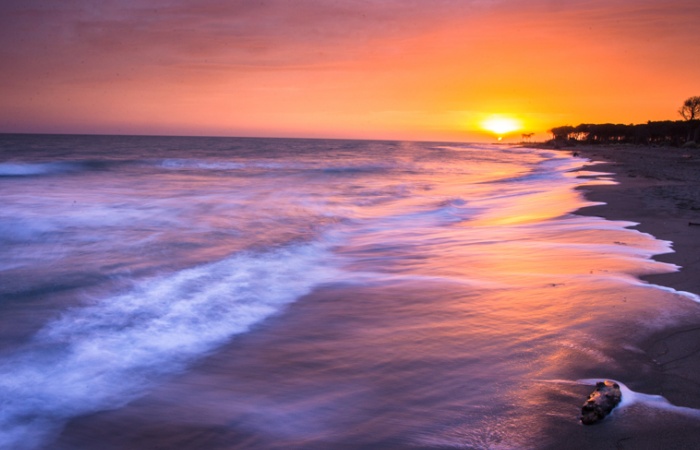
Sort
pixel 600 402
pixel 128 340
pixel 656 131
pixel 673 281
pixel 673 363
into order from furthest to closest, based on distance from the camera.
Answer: pixel 656 131 → pixel 673 281 → pixel 128 340 → pixel 673 363 → pixel 600 402

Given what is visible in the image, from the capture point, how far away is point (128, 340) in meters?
4.23

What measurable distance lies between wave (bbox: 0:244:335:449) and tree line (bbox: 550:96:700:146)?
2102 inches

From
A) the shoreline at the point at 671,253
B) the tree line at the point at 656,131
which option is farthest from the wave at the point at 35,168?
the tree line at the point at 656,131

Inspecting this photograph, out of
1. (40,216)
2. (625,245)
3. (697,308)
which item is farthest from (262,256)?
(40,216)

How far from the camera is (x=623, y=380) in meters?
2.81

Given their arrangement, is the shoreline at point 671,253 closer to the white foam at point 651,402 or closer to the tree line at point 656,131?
the white foam at point 651,402

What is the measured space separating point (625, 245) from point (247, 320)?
186 inches

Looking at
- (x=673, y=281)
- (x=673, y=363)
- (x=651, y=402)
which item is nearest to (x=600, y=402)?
(x=651, y=402)

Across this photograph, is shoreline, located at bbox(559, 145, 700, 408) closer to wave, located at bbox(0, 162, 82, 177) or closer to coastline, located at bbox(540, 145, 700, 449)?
coastline, located at bbox(540, 145, 700, 449)

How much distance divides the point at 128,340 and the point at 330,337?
1.75 metres

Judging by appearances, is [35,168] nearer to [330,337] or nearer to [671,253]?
[330,337]

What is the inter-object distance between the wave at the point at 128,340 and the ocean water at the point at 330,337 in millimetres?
20

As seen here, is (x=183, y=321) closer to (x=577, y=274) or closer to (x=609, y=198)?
(x=577, y=274)

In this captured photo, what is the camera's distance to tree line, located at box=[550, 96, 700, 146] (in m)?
58.2
